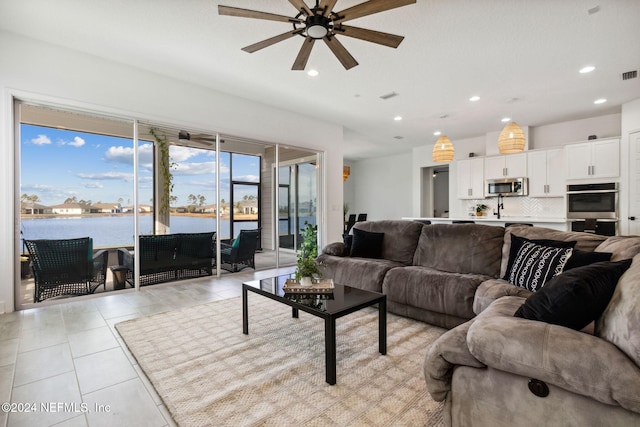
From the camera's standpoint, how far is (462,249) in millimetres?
3113

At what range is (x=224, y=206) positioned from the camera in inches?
200

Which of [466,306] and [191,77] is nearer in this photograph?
[466,306]

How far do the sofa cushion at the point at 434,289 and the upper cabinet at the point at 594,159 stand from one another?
480 centimetres

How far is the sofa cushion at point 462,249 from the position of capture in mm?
2943

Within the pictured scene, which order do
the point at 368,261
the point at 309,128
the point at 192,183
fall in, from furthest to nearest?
1. the point at 309,128
2. the point at 192,183
3. the point at 368,261

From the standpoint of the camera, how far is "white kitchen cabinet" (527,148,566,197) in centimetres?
617

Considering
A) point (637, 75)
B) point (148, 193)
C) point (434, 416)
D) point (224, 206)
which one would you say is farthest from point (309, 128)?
point (434, 416)

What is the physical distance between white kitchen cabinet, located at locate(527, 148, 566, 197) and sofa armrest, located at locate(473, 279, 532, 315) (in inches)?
204

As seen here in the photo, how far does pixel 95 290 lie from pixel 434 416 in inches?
161

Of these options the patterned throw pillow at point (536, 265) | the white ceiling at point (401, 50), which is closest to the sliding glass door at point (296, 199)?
the white ceiling at point (401, 50)

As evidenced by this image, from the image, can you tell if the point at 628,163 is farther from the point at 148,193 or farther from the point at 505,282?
the point at 148,193

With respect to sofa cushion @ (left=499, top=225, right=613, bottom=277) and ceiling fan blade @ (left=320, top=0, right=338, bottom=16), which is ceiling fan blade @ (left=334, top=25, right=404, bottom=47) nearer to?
ceiling fan blade @ (left=320, top=0, right=338, bottom=16)

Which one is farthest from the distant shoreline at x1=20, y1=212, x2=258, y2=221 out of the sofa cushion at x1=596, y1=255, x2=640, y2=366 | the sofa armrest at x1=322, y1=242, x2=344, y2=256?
the sofa cushion at x1=596, y1=255, x2=640, y2=366

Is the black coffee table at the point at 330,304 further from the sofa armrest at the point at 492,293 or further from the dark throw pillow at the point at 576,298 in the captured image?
the dark throw pillow at the point at 576,298
